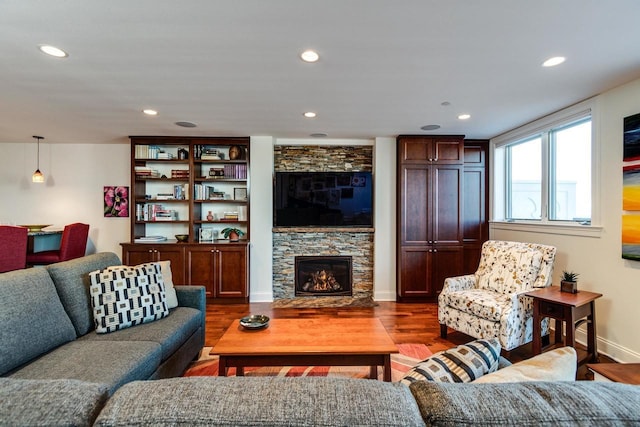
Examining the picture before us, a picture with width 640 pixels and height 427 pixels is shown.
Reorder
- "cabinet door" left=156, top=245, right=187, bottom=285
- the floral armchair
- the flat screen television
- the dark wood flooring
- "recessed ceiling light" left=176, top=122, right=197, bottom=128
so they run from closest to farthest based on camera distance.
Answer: the floral armchair
the dark wood flooring
"recessed ceiling light" left=176, top=122, right=197, bottom=128
"cabinet door" left=156, top=245, right=187, bottom=285
the flat screen television

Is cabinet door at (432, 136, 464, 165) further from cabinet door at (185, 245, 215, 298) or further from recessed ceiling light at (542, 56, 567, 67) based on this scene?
cabinet door at (185, 245, 215, 298)

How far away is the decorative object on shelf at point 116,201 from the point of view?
4.57 meters

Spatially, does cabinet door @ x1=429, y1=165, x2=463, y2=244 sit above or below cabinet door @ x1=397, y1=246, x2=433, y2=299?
above

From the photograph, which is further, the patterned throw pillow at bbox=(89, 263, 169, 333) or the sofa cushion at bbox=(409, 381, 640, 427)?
the patterned throw pillow at bbox=(89, 263, 169, 333)

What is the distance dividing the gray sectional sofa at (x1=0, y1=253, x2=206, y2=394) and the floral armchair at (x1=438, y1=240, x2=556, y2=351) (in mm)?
2423

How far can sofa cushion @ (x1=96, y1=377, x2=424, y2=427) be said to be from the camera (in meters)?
0.53

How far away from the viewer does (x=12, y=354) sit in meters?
1.42

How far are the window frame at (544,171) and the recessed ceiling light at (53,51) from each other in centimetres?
438

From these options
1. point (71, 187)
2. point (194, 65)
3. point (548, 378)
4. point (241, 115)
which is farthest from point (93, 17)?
point (71, 187)

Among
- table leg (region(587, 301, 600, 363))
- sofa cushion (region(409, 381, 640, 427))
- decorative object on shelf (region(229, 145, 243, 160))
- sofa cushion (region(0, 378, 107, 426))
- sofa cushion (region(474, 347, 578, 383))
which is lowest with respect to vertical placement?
table leg (region(587, 301, 600, 363))

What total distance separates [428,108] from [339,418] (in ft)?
10.1

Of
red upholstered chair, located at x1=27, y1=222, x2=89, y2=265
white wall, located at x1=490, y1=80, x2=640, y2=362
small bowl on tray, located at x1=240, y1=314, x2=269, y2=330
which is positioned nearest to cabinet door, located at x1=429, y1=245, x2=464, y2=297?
white wall, located at x1=490, y1=80, x2=640, y2=362

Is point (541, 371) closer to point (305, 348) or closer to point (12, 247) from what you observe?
point (305, 348)

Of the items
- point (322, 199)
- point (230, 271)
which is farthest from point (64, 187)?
point (322, 199)
